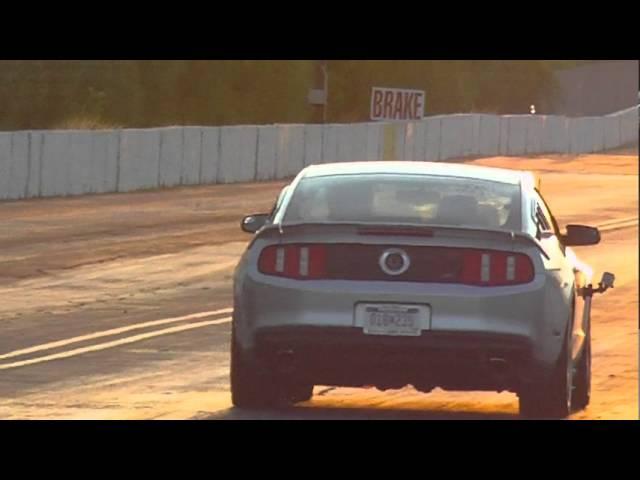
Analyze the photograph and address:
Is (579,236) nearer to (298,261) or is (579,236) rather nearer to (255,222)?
(255,222)

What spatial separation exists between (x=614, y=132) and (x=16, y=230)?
51.4 m

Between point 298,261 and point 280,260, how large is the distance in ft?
0.34

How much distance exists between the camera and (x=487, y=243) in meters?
11.2

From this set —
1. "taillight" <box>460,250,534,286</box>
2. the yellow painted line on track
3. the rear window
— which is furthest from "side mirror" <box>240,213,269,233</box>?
the yellow painted line on track

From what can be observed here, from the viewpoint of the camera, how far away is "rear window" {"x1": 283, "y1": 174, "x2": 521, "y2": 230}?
461 inches

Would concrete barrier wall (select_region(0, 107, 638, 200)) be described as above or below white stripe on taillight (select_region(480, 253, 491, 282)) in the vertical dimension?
below

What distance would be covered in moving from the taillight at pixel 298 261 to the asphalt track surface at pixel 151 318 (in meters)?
0.86

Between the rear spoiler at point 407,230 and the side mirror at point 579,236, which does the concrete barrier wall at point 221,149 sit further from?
the rear spoiler at point 407,230

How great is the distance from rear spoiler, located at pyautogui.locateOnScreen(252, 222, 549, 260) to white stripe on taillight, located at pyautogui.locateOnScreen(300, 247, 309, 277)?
102 millimetres

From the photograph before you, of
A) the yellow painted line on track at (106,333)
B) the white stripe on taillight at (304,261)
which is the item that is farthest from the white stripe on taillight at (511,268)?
the yellow painted line on track at (106,333)

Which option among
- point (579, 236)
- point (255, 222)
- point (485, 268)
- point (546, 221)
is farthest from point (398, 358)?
point (579, 236)

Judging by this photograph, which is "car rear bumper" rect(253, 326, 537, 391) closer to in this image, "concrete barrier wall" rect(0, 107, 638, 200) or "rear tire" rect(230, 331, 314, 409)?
"rear tire" rect(230, 331, 314, 409)
